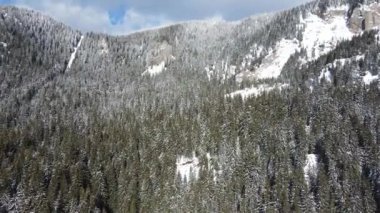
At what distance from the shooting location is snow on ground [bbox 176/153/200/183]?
5782 inches

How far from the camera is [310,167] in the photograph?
5551 inches

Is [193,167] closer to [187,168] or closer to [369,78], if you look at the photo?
[187,168]

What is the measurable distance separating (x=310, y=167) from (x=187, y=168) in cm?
3514

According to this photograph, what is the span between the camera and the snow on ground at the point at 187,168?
482 feet

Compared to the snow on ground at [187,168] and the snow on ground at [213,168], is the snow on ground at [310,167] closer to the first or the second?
the snow on ground at [213,168]

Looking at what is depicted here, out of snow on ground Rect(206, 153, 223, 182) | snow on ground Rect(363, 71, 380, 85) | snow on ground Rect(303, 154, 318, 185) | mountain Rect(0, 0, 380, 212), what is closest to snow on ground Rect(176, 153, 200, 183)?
mountain Rect(0, 0, 380, 212)

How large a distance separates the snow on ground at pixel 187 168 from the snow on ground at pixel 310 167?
30039 mm

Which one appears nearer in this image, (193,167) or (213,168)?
(213,168)

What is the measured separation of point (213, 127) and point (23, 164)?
5748cm

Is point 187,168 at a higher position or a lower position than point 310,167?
higher

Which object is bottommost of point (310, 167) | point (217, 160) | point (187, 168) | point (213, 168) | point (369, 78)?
point (310, 167)

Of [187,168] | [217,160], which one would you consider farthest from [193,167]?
[217,160]

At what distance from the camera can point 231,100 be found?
611ft

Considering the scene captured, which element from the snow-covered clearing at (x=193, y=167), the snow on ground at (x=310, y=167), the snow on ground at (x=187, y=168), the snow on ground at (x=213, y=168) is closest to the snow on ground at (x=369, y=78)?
the snow on ground at (x=310, y=167)
